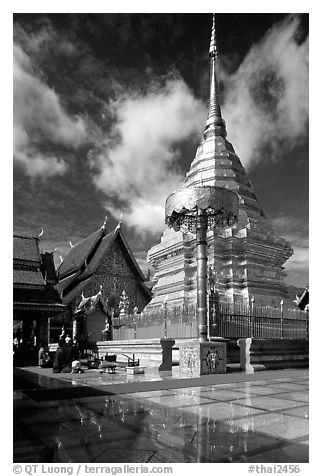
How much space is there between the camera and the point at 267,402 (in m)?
5.52

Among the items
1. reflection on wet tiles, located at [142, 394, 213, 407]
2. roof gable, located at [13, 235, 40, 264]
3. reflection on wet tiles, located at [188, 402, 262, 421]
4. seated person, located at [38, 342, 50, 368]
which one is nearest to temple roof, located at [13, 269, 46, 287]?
roof gable, located at [13, 235, 40, 264]

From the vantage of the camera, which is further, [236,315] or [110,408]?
[236,315]

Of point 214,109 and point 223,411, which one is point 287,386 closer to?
point 223,411

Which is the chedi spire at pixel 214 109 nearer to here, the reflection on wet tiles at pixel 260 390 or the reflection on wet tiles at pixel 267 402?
the reflection on wet tiles at pixel 260 390

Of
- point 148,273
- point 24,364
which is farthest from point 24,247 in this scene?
point 148,273

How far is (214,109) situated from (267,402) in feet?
59.2

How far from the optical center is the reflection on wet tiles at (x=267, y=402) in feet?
17.0

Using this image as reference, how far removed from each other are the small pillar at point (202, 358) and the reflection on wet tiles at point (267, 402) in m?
3.61
